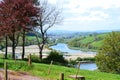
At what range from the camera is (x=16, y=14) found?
49.5 meters

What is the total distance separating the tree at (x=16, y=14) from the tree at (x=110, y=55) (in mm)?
30956

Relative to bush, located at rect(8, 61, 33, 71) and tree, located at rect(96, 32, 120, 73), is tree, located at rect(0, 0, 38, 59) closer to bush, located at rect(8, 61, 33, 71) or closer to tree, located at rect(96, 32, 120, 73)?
bush, located at rect(8, 61, 33, 71)

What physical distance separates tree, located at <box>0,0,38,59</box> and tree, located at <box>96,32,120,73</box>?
30956mm

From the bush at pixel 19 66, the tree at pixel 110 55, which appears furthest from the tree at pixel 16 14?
the tree at pixel 110 55

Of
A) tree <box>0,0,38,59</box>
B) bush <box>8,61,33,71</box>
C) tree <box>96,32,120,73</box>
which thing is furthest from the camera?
tree <box>96,32,120,73</box>

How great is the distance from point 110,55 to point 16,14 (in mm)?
36261

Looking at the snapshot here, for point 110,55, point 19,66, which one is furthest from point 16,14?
point 110,55

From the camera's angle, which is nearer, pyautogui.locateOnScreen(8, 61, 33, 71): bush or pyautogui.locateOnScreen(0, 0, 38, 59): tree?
pyautogui.locateOnScreen(8, 61, 33, 71): bush

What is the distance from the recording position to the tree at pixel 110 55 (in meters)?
77.1

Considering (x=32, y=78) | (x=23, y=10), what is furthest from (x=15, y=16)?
(x=32, y=78)

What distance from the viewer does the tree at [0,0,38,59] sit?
49750 millimetres

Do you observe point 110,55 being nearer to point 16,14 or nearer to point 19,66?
point 16,14

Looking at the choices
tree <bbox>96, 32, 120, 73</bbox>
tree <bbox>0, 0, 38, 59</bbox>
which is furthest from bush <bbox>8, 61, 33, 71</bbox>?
tree <bbox>96, 32, 120, 73</bbox>

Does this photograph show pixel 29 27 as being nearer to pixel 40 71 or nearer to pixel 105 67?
pixel 40 71
